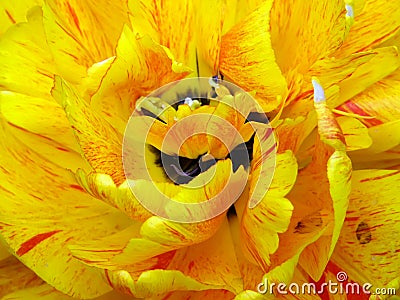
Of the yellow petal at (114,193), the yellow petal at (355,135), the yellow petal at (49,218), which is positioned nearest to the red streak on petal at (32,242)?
the yellow petal at (49,218)

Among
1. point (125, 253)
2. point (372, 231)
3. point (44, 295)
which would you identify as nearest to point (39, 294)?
point (44, 295)

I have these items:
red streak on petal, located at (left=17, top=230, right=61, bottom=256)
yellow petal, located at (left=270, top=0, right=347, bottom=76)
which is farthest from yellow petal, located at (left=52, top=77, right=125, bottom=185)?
yellow petal, located at (left=270, top=0, right=347, bottom=76)

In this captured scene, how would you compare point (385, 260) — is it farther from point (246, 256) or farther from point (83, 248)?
point (83, 248)

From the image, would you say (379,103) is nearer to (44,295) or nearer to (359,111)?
(359,111)

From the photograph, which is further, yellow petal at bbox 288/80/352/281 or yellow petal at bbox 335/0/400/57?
yellow petal at bbox 335/0/400/57

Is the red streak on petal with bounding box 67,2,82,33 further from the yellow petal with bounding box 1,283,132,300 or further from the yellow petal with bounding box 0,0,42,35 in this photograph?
the yellow petal with bounding box 1,283,132,300

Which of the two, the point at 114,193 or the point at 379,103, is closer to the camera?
the point at 114,193

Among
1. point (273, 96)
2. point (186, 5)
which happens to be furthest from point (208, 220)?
point (186, 5)
